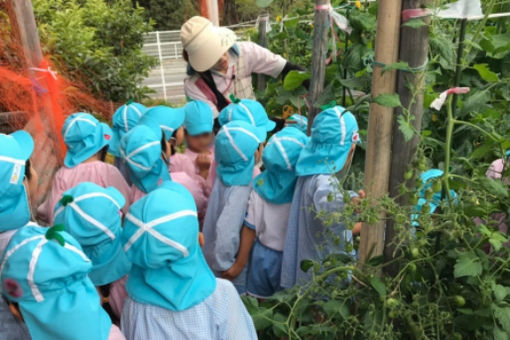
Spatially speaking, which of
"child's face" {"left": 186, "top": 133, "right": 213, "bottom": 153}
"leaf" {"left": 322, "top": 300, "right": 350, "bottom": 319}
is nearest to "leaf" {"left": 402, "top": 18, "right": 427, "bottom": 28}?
"leaf" {"left": 322, "top": 300, "right": 350, "bottom": 319}

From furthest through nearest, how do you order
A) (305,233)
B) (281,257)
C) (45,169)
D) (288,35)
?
(288,35), (45,169), (281,257), (305,233)

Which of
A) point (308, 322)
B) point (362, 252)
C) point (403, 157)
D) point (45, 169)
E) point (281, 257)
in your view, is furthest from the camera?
point (45, 169)

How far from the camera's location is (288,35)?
14.0ft

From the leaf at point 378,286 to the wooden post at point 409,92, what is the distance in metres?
0.13

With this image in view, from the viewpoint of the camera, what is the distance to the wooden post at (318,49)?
2518 millimetres

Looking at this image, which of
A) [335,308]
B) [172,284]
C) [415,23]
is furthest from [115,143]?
[415,23]

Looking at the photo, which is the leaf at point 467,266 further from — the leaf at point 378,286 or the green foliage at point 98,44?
the green foliage at point 98,44

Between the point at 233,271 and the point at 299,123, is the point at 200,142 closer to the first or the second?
the point at 299,123

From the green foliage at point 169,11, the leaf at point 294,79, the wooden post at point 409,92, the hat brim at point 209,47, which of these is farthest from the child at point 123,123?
the green foliage at point 169,11

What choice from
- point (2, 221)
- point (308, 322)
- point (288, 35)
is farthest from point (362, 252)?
point (288, 35)

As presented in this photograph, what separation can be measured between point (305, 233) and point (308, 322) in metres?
0.55

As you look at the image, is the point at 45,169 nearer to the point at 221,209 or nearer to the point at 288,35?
the point at 221,209

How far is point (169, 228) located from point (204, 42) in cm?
194

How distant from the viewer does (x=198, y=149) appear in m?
3.20
